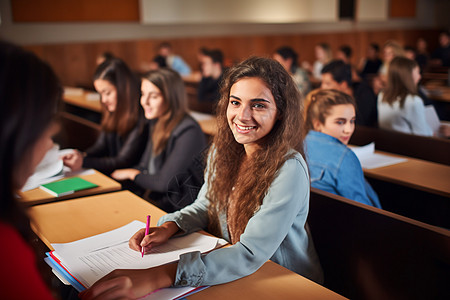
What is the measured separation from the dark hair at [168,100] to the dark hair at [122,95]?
0.34 metres

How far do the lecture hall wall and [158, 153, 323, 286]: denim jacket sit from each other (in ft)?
18.6

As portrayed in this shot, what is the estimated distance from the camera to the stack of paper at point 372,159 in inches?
109

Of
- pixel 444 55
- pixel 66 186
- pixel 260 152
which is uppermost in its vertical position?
pixel 444 55

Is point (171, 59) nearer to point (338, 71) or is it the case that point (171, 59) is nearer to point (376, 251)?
point (338, 71)

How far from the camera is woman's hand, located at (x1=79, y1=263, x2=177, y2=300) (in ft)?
3.67

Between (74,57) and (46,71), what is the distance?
8.61m

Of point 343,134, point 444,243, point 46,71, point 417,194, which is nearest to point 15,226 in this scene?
point 46,71

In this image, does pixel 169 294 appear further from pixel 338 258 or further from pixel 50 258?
pixel 338 258

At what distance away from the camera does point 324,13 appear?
11875 mm

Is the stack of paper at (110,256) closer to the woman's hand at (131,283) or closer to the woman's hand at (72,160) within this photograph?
the woman's hand at (131,283)

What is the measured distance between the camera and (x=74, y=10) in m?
8.52


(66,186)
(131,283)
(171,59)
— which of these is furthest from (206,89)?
(131,283)

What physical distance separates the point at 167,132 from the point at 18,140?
6.44 ft

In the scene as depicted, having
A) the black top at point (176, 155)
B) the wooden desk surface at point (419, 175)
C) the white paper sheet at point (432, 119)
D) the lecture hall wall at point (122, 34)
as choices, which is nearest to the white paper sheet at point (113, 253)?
the black top at point (176, 155)
